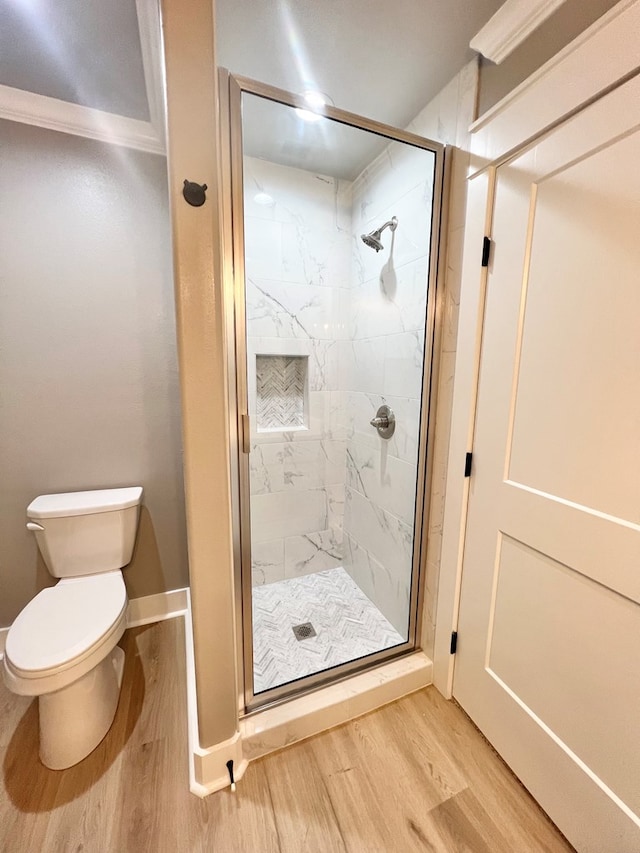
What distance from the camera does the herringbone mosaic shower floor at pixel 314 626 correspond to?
152 cm

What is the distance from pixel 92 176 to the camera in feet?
4.98

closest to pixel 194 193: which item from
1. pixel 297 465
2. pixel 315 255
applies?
pixel 315 255

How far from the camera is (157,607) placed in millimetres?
1859

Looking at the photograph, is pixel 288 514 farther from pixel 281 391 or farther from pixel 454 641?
pixel 454 641

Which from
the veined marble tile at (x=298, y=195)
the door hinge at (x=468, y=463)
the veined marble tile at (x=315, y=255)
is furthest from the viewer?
the veined marble tile at (x=315, y=255)

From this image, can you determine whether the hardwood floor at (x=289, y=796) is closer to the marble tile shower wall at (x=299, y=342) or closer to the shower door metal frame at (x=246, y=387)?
the shower door metal frame at (x=246, y=387)

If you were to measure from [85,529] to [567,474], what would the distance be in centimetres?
183

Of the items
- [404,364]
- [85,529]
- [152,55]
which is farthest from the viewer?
[404,364]

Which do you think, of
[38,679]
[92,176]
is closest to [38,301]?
[92,176]

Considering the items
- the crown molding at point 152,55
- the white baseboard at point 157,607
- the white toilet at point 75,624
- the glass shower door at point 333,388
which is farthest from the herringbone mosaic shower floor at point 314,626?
the crown molding at point 152,55

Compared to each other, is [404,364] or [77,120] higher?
[77,120]

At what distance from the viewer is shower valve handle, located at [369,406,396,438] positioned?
69.2 inches

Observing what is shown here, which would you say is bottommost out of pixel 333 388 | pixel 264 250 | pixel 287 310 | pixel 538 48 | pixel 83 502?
pixel 83 502

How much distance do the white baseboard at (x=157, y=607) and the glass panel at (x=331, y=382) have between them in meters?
0.41
